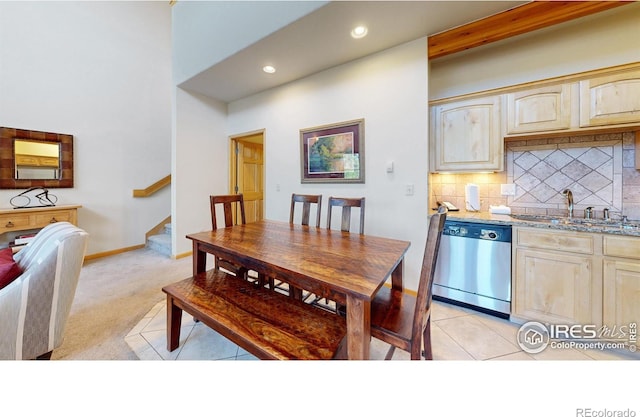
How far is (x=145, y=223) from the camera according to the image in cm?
397

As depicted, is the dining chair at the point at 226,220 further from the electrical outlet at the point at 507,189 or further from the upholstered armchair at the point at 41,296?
the electrical outlet at the point at 507,189

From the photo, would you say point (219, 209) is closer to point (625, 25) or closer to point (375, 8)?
point (375, 8)

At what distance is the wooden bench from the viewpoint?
0.98 meters

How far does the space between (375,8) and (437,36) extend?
28.1 inches

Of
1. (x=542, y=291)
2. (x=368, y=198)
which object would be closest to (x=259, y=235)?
(x=368, y=198)

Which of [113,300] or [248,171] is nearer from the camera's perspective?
[113,300]

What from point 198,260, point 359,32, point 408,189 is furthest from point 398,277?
point 359,32

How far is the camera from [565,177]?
2010 millimetres

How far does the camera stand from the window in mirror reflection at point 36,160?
2791mm

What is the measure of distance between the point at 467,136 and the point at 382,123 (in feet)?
2.71

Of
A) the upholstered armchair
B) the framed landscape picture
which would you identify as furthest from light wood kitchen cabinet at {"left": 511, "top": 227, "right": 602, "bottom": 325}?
the upholstered armchair

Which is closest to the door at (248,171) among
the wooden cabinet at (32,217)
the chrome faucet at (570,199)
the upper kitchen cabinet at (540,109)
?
the wooden cabinet at (32,217)

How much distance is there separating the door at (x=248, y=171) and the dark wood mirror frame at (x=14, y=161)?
2078 mm

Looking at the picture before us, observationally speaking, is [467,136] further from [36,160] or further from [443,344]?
[36,160]
